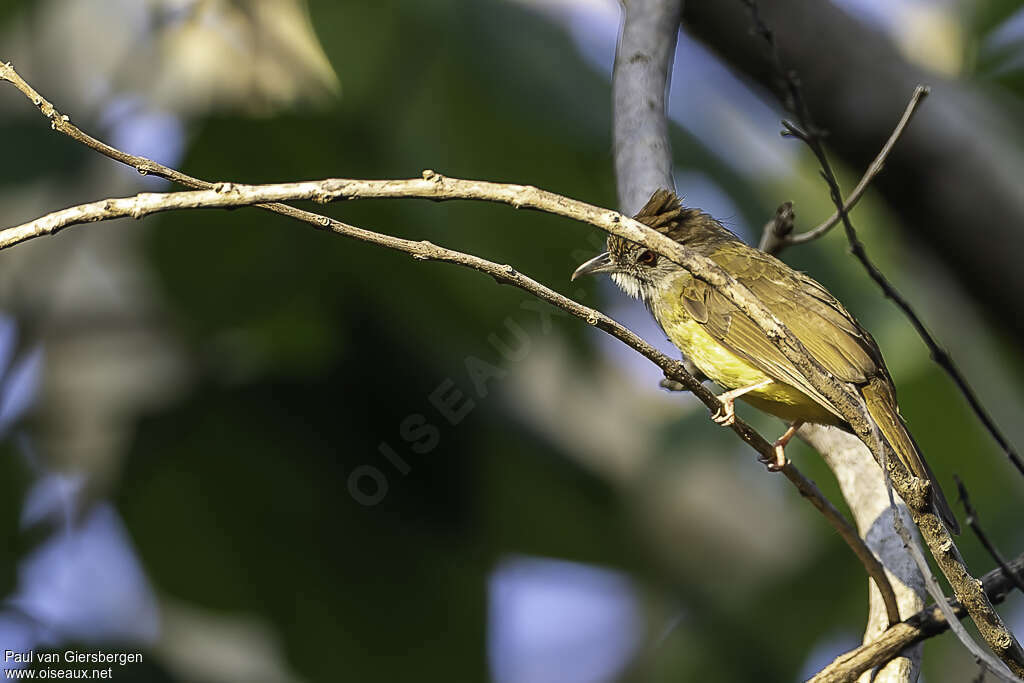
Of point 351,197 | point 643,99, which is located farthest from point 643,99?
point 351,197

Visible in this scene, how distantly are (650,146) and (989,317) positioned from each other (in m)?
2.34

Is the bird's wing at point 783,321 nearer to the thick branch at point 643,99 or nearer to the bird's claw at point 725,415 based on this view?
the bird's claw at point 725,415

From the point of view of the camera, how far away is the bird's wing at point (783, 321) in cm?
367

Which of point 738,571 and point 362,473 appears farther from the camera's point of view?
point 738,571

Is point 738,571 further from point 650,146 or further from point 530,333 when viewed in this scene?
point 650,146

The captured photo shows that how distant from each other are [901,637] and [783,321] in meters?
1.46

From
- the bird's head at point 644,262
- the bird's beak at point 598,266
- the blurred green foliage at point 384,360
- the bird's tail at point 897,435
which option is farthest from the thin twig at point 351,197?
the blurred green foliage at point 384,360

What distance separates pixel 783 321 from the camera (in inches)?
155

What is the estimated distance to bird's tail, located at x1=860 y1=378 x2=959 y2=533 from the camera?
10.2ft

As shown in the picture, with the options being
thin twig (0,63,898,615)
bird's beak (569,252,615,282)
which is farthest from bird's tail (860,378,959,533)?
bird's beak (569,252,615,282)

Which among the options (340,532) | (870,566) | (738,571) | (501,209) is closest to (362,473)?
(340,532)

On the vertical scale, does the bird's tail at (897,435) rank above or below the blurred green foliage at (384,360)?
below

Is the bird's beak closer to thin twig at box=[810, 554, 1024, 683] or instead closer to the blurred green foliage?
the blurred green foliage

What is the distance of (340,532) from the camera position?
725 centimetres
